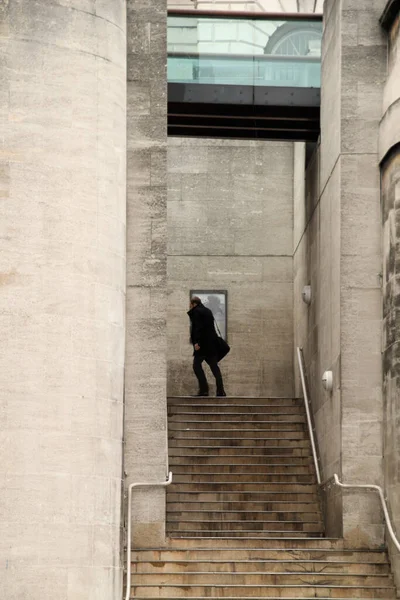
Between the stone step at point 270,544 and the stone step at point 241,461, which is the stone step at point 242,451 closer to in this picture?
the stone step at point 241,461

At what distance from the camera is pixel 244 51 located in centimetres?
2228

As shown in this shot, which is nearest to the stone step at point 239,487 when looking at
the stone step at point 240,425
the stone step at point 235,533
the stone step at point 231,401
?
the stone step at point 235,533

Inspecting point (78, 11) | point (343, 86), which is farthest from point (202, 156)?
point (78, 11)

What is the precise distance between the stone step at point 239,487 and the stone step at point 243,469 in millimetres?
346

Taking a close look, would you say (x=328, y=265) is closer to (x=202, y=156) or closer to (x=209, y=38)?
(x=209, y=38)

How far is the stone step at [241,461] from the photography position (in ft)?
72.6

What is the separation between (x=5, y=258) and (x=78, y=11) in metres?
3.17

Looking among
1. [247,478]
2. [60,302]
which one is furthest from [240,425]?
[60,302]

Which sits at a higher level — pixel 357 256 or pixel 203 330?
pixel 357 256

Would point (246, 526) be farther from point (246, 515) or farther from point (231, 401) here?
point (231, 401)

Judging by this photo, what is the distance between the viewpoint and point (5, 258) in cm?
1752

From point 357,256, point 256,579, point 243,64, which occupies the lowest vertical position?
point 256,579

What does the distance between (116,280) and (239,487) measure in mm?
4512

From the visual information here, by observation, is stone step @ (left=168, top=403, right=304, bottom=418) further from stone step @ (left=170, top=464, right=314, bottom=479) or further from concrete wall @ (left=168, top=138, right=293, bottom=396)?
concrete wall @ (left=168, top=138, right=293, bottom=396)
